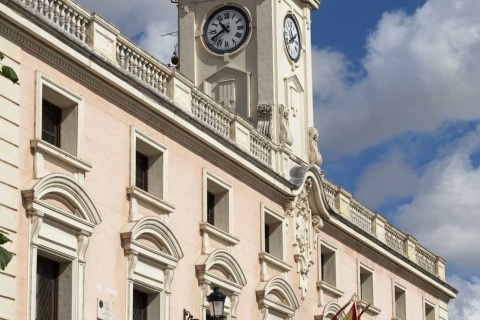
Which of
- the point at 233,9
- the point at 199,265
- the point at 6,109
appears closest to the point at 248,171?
the point at 199,265

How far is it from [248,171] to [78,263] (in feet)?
30.5

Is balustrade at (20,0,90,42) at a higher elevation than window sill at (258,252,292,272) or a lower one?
higher

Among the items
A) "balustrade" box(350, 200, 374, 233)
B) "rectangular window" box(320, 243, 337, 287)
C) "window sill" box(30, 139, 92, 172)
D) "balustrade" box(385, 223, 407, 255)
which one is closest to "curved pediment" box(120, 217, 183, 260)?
"window sill" box(30, 139, 92, 172)

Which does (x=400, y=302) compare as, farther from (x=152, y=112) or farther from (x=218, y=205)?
(x=152, y=112)

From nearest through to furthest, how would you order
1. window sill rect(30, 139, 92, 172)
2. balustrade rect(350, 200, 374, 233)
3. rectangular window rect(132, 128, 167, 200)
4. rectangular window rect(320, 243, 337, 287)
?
window sill rect(30, 139, 92, 172)
rectangular window rect(132, 128, 167, 200)
rectangular window rect(320, 243, 337, 287)
balustrade rect(350, 200, 374, 233)

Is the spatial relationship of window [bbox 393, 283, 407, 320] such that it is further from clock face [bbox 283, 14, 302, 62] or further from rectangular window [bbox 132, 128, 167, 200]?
rectangular window [bbox 132, 128, 167, 200]

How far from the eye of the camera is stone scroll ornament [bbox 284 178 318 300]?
39.2 m

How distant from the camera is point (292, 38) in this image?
43.2m

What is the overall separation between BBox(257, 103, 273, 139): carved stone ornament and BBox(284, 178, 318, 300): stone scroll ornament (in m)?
2.01

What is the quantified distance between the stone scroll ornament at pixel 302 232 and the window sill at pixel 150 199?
7698 mm

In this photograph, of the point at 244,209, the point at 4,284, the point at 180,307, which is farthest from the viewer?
the point at 244,209

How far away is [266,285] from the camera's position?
36.7 m

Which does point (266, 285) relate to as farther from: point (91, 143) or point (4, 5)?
point (4, 5)

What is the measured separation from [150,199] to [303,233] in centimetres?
948
